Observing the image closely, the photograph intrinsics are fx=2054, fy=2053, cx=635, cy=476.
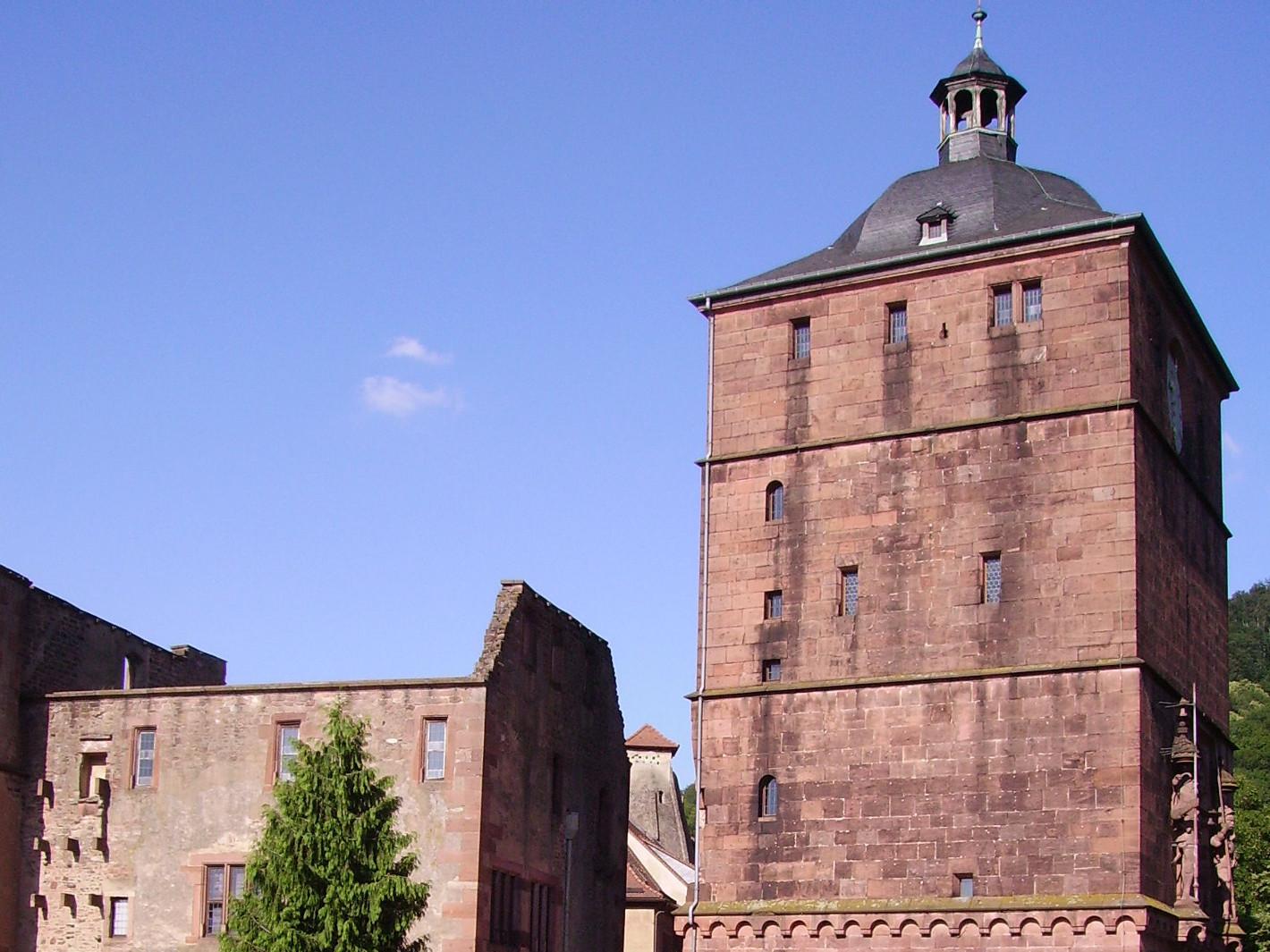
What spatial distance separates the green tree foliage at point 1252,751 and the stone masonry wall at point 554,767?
48.6 feet

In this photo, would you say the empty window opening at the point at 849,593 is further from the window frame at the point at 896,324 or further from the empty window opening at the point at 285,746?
the empty window opening at the point at 285,746

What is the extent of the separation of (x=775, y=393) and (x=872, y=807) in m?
8.20

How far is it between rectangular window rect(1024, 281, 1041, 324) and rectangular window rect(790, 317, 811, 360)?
4.23m

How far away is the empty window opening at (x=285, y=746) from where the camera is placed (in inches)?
1432

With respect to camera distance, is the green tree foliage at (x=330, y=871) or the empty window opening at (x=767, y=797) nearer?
the green tree foliage at (x=330, y=871)

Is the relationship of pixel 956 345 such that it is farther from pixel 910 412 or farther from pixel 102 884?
pixel 102 884

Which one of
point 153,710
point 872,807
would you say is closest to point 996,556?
point 872,807

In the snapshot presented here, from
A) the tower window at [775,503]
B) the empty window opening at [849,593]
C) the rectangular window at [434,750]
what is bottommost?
the rectangular window at [434,750]

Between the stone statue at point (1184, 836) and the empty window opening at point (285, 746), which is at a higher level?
the empty window opening at point (285, 746)

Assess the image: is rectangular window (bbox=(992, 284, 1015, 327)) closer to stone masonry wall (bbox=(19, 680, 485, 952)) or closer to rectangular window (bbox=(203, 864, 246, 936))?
stone masonry wall (bbox=(19, 680, 485, 952))

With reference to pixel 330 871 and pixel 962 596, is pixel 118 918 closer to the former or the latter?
pixel 330 871

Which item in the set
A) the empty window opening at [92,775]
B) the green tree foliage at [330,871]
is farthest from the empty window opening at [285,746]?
the green tree foliage at [330,871]

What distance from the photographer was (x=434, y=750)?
35.4 metres

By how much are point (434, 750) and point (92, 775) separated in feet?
22.9
